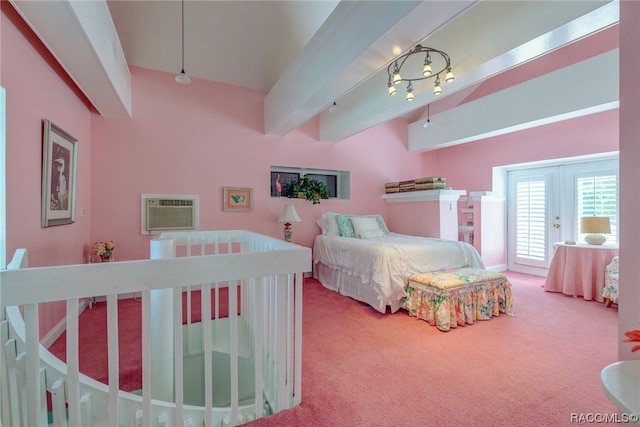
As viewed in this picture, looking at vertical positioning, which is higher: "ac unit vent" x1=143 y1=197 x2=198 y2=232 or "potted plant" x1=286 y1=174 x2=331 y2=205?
"potted plant" x1=286 y1=174 x2=331 y2=205

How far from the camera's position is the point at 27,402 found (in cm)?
98

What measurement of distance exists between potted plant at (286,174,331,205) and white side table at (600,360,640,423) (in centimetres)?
368

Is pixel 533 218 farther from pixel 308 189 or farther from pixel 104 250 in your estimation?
pixel 104 250

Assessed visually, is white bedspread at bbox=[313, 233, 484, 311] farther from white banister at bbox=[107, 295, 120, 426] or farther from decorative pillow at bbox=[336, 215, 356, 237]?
A: white banister at bbox=[107, 295, 120, 426]

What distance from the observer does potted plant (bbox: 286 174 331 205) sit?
435 centimetres

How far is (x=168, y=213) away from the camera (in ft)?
11.8

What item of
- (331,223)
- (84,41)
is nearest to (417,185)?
(331,223)

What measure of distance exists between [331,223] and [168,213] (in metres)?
2.28

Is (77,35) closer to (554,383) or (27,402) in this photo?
(27,402)

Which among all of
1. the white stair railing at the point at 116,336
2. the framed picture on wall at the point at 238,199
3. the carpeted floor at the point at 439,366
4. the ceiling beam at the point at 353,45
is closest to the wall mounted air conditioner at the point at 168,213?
the framed picture on wall at the point at 238,199

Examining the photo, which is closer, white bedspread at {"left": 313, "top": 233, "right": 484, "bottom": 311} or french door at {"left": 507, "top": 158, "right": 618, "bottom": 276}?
white bedspread at {"left": 313, "top": 233, "right": 484, "bottom": 311}

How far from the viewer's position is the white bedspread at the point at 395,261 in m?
2.85

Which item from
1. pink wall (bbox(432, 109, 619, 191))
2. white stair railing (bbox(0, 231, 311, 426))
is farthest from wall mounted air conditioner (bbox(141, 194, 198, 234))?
pink wall (bbox(432, 109, 619, 191))

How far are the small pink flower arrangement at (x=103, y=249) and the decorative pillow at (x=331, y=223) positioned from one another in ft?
8.98
